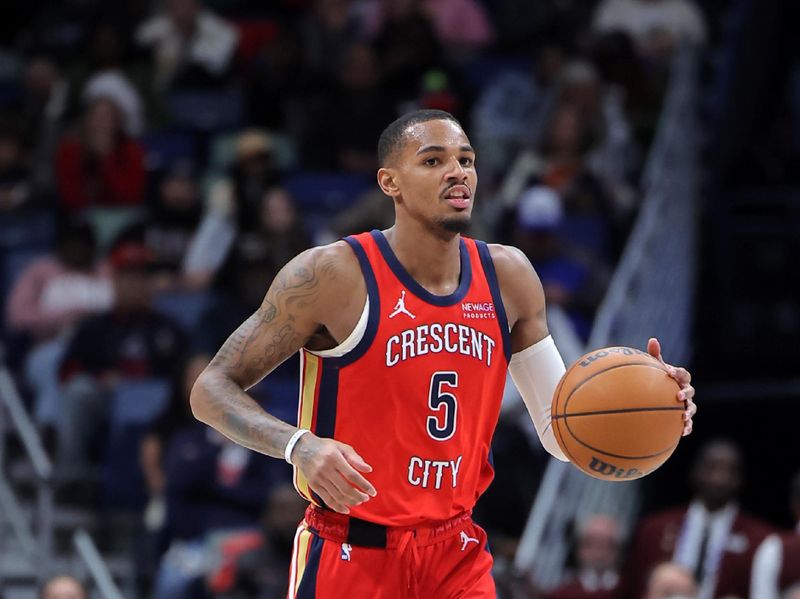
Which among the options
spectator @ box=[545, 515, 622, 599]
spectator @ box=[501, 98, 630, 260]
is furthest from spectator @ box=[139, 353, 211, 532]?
spectator @ box=[501, 98, 630, 260]

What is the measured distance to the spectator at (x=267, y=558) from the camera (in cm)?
875

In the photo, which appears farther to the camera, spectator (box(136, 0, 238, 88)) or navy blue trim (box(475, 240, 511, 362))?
spectator (box(136, 0, 238, 88))

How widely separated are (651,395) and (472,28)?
981cm

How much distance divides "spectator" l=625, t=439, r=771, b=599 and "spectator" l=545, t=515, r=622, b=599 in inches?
4.7

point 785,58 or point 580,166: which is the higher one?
point 785,58

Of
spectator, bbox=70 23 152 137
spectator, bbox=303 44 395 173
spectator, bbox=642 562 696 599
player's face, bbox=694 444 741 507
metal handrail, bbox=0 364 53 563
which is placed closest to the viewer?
spectator, bbox=642 562 696 599

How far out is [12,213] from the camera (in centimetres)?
1265

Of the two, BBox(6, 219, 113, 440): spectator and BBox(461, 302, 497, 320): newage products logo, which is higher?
BBox(6, 219, 113, 440): spectator

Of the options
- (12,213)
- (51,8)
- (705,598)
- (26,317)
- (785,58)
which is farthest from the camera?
(51,8)

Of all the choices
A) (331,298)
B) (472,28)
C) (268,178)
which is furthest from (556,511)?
(472,28)

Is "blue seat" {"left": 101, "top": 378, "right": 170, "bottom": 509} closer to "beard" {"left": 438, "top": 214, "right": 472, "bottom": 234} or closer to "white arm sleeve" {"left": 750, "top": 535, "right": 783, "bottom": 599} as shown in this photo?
"white arm sleeve" {"left": 750, "top": 535, "right": 783, "bottom": 599}

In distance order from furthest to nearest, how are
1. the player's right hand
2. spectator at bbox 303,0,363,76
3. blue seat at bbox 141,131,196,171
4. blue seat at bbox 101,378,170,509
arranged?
spectator at bbox 303,0,363,76 → blue seat at bbox 141,131,196,171 → blue seat at bbox 101,378,170,509 → the player's right hand

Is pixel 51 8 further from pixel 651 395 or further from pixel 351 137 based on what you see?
pixel 651 395

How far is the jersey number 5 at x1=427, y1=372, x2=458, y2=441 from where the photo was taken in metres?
5.30
